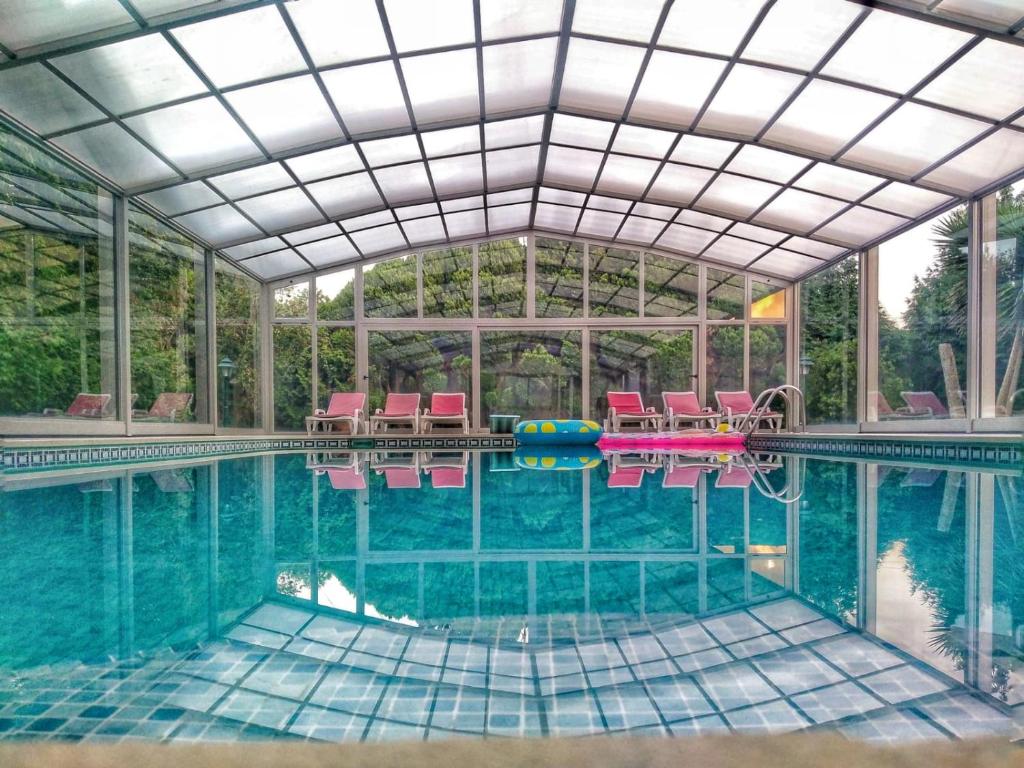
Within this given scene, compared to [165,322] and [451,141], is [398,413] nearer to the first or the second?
[165,322]

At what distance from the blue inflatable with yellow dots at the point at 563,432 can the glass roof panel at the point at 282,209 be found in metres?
4.45

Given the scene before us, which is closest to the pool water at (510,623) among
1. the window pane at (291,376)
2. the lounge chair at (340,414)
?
the lounge chair at (340,414)

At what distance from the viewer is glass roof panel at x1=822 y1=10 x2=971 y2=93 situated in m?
5.23

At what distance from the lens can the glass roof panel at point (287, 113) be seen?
6.27 metres

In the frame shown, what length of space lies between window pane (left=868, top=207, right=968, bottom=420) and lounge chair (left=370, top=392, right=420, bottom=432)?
7213 millimetres

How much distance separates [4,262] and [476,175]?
19.2 ft

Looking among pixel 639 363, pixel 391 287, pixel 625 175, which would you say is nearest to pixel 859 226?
pixel 625 175

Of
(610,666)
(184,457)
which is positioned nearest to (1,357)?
(184,457)

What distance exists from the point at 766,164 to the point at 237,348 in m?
8.44

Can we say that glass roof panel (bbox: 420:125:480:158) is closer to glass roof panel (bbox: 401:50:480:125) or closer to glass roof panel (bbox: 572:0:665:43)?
glass roof panel (bbox: 401:50:480:125)

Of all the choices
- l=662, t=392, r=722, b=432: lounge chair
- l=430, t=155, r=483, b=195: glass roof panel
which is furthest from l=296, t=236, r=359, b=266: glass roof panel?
l=662, t=392, r=722, b=432: lounge chair

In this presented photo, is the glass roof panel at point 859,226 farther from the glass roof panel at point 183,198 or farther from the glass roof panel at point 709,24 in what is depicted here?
the glass roof panel at point 183,198

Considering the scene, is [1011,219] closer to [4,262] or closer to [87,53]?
[87,53]

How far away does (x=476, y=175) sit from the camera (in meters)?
9.52
